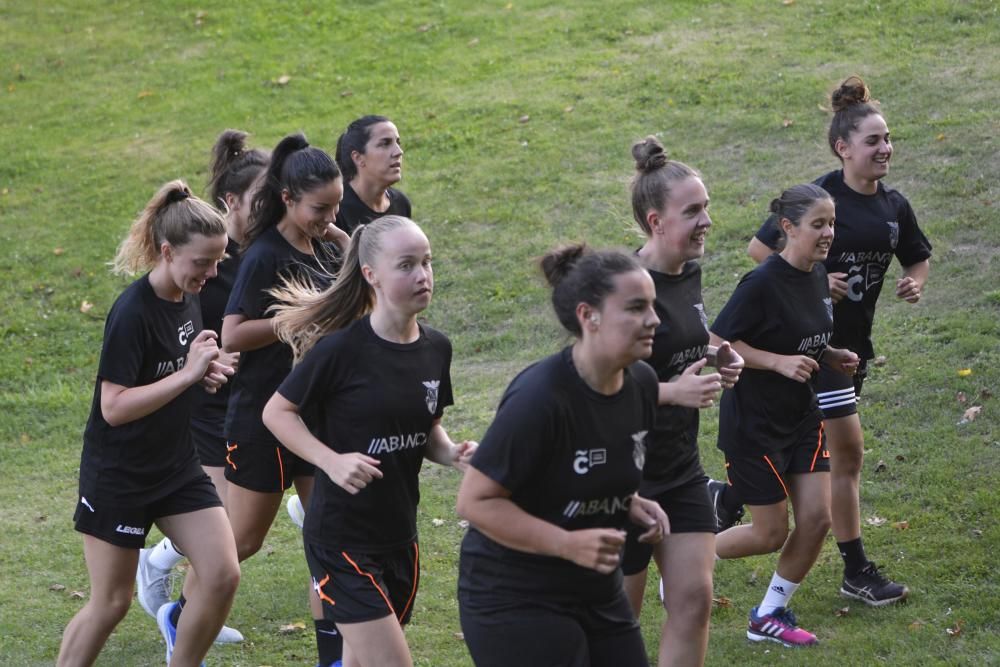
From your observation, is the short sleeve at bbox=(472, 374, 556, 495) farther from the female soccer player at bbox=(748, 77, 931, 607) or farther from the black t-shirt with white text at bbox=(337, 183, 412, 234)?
the black t-shirt with white text at bbox=(337, 183, 412, 234)

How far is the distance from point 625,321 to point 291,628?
3.66 meters

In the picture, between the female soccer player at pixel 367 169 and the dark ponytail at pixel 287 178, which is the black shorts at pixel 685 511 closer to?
the dark ponytail at pixel 287 178

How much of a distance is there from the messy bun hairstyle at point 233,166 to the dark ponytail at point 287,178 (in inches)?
20.2

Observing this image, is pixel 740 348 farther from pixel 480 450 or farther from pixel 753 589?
pixel 480 450

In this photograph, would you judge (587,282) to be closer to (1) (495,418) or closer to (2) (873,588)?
(1) (495,418)

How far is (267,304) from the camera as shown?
616 cm

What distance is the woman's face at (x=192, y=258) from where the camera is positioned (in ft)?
17.8

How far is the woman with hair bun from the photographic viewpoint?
20.2 ft

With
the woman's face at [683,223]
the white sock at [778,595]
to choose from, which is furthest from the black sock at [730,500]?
the woman's face at [683,223]

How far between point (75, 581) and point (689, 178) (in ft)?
15.6

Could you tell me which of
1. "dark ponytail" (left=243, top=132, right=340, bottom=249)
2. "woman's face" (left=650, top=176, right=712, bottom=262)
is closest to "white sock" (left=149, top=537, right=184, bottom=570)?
"dark ponytail" (left=243, top=132, right=340, bottom=249)

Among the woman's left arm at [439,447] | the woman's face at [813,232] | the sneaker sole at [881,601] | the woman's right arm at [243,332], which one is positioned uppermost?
the woman's face at [813,232]

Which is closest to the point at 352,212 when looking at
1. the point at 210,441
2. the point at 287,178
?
the point at 287,178

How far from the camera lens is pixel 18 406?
11.4m
